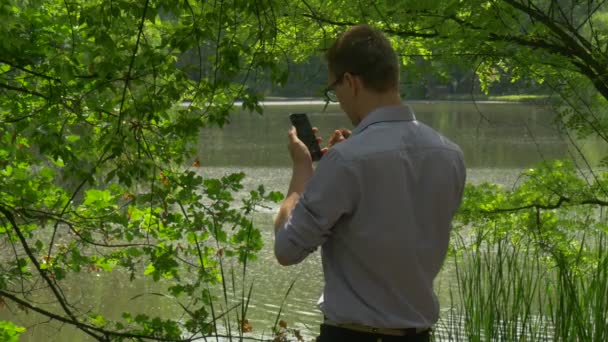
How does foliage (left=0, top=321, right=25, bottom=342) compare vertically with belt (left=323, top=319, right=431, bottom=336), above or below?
below

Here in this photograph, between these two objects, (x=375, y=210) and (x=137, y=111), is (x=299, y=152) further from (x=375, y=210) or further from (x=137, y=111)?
(x=137, y=111)

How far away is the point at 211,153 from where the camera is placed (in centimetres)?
2077

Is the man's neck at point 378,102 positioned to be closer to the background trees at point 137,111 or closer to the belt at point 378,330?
the belt at point 378,330

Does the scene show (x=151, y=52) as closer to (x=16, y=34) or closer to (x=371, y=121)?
(x=16, y=34)

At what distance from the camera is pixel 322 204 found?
1.89 meters

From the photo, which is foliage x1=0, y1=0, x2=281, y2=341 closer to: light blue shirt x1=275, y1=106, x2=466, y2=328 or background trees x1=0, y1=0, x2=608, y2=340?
background trees x1=0, y1=0, x2=608, y2=340

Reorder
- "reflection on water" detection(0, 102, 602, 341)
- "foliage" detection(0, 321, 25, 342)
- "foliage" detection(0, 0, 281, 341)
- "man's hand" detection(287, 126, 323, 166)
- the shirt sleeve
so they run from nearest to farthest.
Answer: the shirt sleeve, "man's hand" detection(287, 126, 323, 166), "foliage" detection(0, 0, 281, 341), "foliage" detection(0, 321, 25, 342), "reflection on water" detection(0, 102, 602, 341)

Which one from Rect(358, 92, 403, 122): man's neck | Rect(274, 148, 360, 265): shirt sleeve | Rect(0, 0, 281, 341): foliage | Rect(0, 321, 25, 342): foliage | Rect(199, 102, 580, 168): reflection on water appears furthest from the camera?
Rect(199, 102, 580, 168): reflection on water

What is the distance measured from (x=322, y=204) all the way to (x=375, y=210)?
0.11 meters

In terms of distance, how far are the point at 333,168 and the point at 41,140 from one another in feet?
6.19

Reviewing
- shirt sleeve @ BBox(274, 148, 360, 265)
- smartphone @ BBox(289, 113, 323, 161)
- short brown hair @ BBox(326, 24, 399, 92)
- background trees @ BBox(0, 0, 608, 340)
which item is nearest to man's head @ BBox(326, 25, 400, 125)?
short brown hair @ BBox(326, 24, 399, 92)

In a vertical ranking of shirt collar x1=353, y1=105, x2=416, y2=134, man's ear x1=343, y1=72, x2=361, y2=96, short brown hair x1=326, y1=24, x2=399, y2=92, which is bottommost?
shirt collar x1=353, y1=105, x2=416, y2=134

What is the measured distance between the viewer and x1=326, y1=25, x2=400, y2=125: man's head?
1951mm

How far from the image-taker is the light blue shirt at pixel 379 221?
6.24ft
